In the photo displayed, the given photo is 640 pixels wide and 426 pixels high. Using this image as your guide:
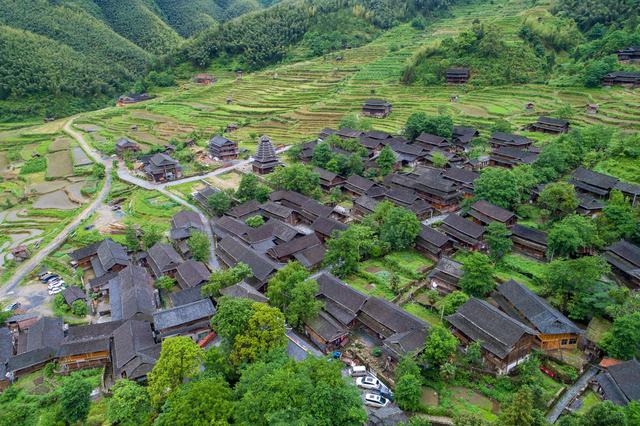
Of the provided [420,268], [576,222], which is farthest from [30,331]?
[576,222]

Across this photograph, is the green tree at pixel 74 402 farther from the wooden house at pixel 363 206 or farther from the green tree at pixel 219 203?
the wooden house at pixel 363 206

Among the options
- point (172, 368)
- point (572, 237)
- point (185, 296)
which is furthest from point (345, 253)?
point (572, 237)

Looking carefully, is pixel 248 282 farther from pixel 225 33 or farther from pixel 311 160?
pixel 225 33

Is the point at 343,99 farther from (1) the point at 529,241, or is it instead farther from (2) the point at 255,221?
(1) the point at 529,241

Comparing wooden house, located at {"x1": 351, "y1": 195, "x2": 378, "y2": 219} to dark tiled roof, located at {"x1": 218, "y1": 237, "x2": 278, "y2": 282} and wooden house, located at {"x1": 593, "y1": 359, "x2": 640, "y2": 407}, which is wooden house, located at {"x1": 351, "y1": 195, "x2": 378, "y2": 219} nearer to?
dark tiled roof, located at {"x1": 218, "y1": 237, "x2": 278, "y2": 282}

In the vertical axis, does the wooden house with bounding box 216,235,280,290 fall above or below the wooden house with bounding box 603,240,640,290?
below

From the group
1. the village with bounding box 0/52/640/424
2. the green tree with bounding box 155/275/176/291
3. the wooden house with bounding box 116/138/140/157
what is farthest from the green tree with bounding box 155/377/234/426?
the wooden house with bounding box 116/138/140/157

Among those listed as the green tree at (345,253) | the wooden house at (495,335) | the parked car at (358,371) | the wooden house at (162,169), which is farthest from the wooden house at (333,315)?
the wooden house at (162,169)

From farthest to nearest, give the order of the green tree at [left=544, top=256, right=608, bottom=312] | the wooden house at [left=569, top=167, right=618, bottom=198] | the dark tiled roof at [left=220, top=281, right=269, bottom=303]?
the wooden house at [left=569, top=167, right=618, bottom=198] < the dark tiled roof at [left=220, top=281, right=269, bottom=303] < the green tree at [left=544, top=256, right=608, bottom=312]
